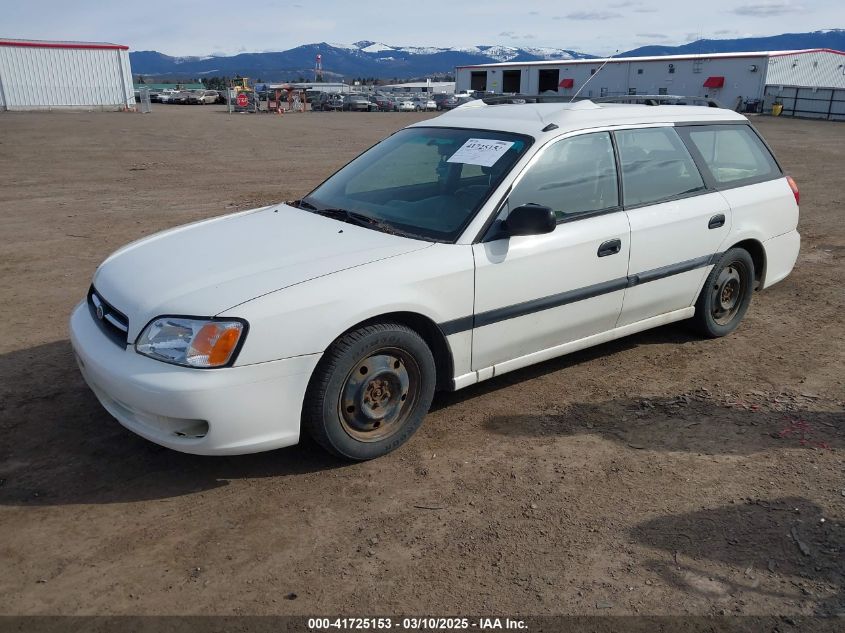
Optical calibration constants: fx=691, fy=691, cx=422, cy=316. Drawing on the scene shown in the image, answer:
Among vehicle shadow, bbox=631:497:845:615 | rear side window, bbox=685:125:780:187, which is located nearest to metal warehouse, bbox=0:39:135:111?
rear side window, bbox=685:125:780:187

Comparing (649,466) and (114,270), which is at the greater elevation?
(114,270)

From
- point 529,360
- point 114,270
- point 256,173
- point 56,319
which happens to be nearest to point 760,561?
point 529,360

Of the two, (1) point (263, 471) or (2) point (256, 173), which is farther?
(2) point (256, 173)

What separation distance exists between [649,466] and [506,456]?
2.44 feet

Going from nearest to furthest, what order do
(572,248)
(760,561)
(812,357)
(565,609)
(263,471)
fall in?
(565,609)
(760,561)
(263,471)
(572,248)
(812,357)

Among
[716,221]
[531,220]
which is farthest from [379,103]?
[531,220]

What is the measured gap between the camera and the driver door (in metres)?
3.84

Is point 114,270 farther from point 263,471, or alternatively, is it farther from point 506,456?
point 506,456

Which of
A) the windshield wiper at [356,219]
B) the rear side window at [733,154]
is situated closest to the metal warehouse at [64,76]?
the windshield wiper at [356,219]

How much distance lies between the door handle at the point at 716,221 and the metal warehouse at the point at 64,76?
4322 centimetres

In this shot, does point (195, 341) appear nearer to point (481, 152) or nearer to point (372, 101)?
point (481, 152)

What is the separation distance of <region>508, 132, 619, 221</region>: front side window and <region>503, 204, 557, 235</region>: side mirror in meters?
0.20

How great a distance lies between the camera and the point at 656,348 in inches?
206

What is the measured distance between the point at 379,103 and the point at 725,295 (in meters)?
48.8
